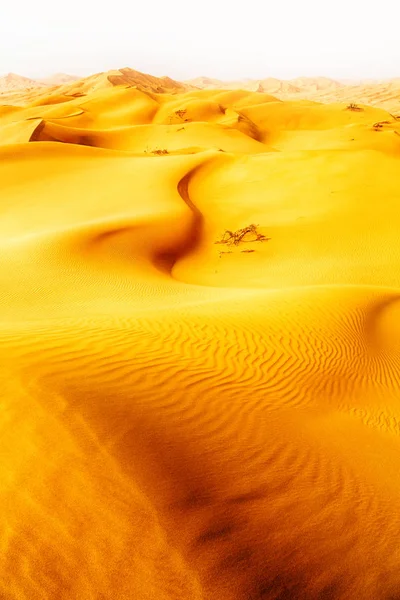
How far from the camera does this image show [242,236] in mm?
12992

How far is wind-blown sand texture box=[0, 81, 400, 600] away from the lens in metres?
2.40

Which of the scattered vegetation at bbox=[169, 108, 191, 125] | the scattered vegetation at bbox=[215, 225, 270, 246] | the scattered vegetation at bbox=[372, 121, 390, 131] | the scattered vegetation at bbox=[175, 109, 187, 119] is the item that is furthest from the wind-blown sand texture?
the scattered vegetation at bbox=[175, 109, 187, 119]

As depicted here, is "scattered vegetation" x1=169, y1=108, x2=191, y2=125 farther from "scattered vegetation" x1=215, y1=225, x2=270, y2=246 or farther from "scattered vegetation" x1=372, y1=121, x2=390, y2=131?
"scattered vegetation" x1=215, y1=225, x2=270, y2=246

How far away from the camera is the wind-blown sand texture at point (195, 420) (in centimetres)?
240

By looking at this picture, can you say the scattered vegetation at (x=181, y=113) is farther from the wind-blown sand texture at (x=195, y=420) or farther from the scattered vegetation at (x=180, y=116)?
the wind-blown sand texture at (x=195, y=420)

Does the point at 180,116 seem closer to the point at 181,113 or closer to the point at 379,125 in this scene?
the point at 181,113

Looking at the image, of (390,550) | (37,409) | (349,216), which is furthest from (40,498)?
(349,216)

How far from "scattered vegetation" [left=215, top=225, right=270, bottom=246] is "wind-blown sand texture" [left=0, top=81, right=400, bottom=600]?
74 centimetres

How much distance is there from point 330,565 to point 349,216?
12.6 m

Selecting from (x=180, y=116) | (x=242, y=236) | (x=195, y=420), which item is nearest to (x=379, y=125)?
(x=180, y=116)

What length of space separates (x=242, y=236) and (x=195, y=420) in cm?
990

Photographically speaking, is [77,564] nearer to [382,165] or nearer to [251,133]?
[382,165]

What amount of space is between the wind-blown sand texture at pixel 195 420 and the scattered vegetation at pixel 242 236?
2.43ft

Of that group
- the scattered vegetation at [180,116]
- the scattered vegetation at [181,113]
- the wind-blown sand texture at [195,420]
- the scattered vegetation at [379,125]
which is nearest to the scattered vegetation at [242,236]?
the wind-blown sand texture at [195,420]
